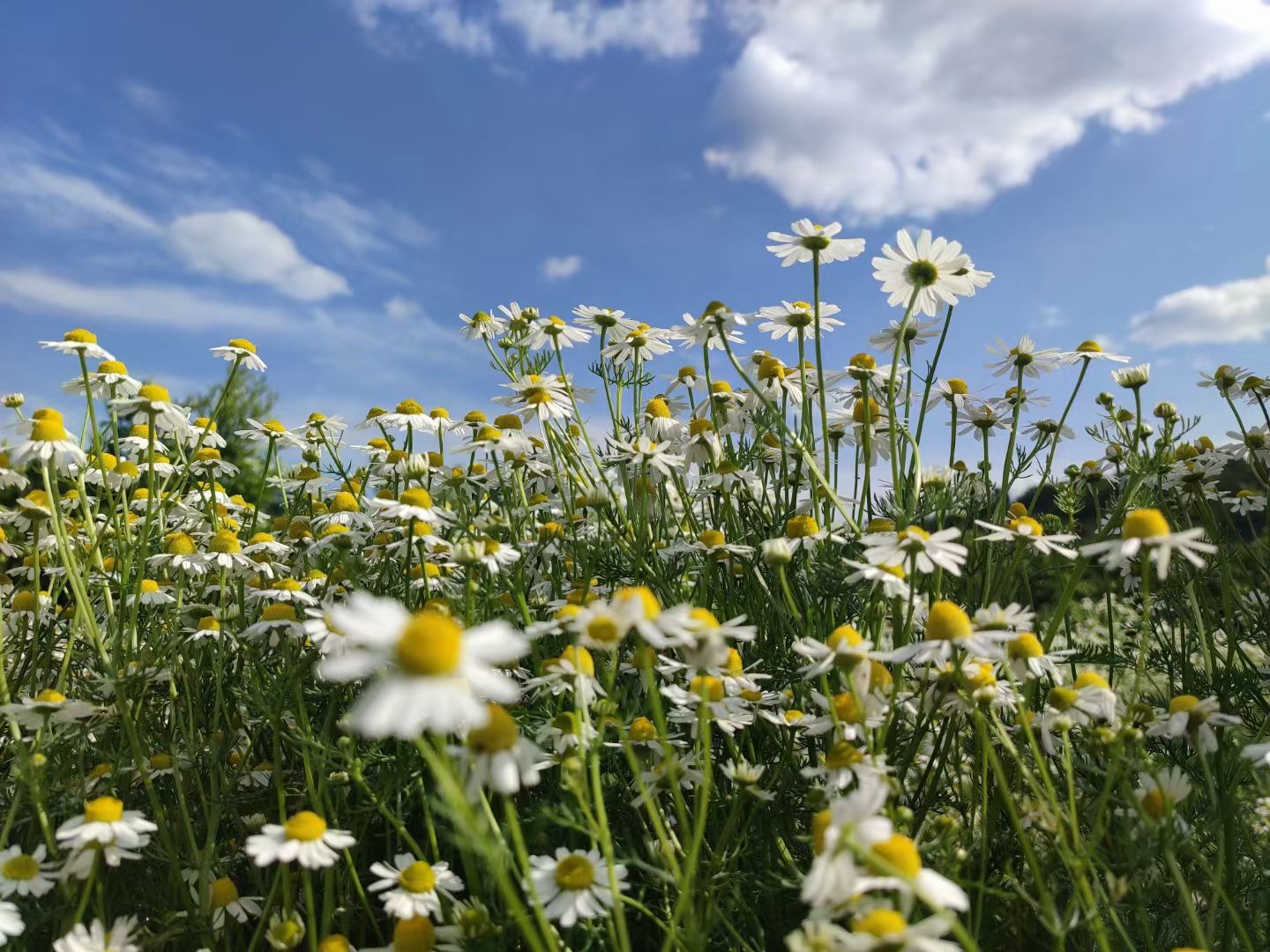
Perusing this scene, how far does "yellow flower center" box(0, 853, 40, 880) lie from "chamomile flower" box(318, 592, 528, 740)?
152cm

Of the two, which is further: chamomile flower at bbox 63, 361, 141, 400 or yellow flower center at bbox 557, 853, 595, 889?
chamomile flower at bbox 63, 361, 141, 400

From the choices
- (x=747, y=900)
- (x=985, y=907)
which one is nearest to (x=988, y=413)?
(x=985, y=907)

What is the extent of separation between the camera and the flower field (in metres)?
1.51

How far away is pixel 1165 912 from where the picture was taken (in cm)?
228

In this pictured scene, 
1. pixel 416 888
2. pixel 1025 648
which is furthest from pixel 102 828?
pixel 1025 648

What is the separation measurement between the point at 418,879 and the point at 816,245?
216 centimetres

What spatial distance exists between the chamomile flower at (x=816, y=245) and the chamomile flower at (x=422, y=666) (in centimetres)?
206

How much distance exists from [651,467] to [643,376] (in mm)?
967

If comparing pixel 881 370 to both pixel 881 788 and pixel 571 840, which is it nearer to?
pixel 571 840

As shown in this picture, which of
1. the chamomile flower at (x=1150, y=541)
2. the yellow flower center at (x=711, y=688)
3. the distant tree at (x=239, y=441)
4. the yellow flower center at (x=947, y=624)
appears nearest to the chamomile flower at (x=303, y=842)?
the yellow flower center at (x=711, y=688)

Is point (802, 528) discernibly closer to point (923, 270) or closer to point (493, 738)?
point (923, 270)

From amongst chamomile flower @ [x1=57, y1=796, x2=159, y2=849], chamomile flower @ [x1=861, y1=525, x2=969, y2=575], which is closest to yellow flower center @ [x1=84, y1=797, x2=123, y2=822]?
chamomile flower @ [x1=57, y1=796, x2=159, y2=849]

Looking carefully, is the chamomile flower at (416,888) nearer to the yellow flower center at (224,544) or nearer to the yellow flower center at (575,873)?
the yellow flower center at (575,873)

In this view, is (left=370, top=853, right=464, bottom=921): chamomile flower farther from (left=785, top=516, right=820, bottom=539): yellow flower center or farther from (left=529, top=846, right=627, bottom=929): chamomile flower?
(left=785, top=516, right=820, bottom=539): yellow flower center
